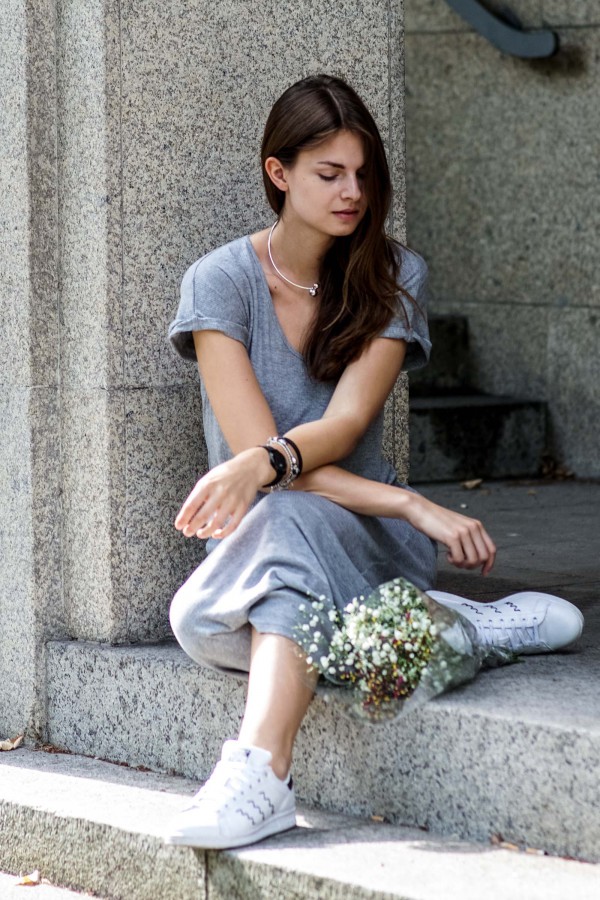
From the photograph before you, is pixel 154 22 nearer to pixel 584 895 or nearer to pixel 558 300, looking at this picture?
pixel 584 895

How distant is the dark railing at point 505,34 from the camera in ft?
24.6

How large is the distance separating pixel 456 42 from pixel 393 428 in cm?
409

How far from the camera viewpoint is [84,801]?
3.67 metres

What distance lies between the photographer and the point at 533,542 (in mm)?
5586

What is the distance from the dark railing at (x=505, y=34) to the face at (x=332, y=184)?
13.0ft

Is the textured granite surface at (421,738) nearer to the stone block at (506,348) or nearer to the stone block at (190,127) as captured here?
the stone block at (190,127)

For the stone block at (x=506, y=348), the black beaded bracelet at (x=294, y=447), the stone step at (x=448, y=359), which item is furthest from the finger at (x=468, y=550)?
the stone step at (x=448, y=359)

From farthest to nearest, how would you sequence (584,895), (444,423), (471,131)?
(471,131), (444,423), (584,895)

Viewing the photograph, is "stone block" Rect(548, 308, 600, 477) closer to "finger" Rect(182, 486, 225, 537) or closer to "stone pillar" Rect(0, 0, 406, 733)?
"stone pillar" Rect(0, 0, 406, 733)

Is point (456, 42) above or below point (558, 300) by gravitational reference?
above

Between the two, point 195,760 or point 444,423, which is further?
point 444,423

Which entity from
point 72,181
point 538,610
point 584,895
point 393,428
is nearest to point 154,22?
point 72,181

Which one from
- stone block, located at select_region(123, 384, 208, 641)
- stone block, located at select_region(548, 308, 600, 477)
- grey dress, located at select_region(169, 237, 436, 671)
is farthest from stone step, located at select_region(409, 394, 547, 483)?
grey dress, located at select_region(169, 237, 436, 671)

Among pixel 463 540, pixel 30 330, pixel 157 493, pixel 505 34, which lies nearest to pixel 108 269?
pixel 30 330
